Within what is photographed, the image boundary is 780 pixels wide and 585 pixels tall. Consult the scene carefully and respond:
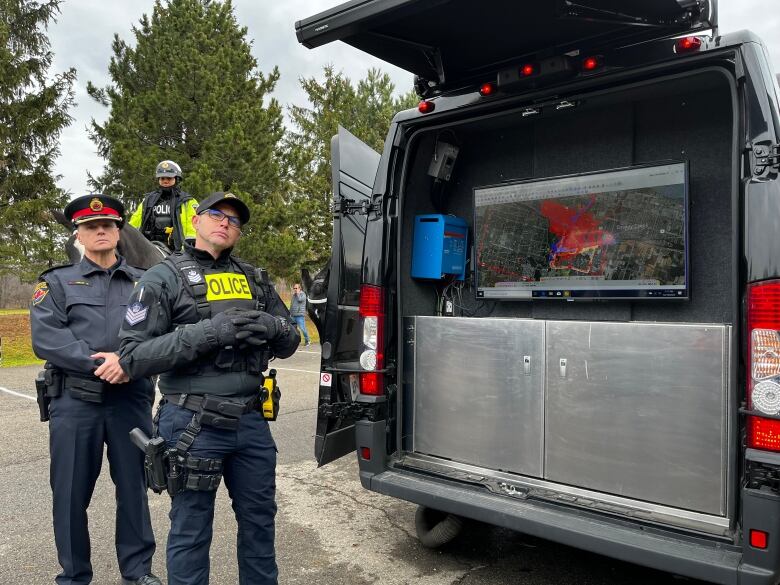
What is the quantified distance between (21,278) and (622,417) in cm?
2451

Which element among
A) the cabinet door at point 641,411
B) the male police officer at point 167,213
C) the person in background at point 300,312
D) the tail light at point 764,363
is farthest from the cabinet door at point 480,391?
the person in background at point 300,312

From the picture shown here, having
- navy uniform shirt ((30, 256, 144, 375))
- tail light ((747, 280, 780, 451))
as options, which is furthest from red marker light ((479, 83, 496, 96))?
navy uniform shirt ((30, 256, 144, 375))

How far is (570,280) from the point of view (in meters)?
3.70

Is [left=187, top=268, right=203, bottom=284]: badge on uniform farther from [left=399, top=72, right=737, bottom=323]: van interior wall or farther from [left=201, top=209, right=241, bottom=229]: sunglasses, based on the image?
[left=399, top=72, right=737, bottom=323]: van interior wall

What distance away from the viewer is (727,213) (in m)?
3.28

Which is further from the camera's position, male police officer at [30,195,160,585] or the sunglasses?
male police officer at [30,195,160,585]

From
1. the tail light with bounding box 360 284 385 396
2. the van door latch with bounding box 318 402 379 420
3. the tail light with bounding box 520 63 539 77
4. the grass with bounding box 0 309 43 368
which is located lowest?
the grass with bounding box 0 309 43 368

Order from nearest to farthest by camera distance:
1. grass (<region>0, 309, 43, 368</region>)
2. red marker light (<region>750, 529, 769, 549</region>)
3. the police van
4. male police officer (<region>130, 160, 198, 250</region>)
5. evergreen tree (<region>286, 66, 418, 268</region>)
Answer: red marker light (<region>750, 529, 769, 549</region>)
the police van
male police officer (<region>130, 160, 198, 250</region>)
grass (<region>0, 309, 43, 368</region>)
evergreen tree (<region>286, 66, 418, 268</region>)

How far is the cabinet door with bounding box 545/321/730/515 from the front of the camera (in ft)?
8.50

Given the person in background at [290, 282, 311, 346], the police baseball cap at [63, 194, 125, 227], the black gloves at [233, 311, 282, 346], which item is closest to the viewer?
the black gloves at [233, 311, 282, 346]

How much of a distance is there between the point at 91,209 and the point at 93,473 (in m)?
1.33

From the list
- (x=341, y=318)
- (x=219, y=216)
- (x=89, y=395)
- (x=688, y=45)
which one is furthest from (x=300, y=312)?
(x=688, y=45)

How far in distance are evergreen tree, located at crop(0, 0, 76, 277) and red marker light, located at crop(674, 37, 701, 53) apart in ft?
56.4

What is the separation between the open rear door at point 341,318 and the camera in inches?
139
